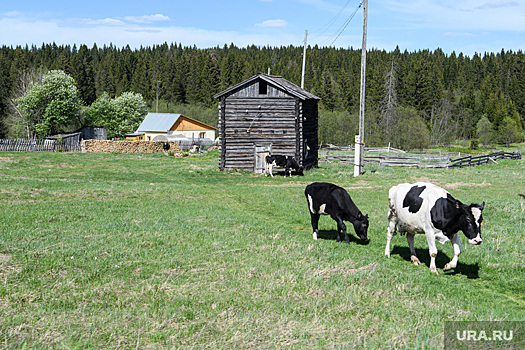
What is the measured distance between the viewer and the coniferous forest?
101m

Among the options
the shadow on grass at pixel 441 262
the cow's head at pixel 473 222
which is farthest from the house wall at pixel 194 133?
the cow's head at pixel 473 222

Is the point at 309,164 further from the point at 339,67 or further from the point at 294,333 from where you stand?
the point at 339,67

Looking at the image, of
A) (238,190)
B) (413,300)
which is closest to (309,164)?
(238,190)

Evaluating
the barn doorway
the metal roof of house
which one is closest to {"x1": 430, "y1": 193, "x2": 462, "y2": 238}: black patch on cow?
the barn doorway

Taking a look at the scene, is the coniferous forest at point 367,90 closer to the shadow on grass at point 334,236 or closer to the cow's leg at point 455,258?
the shadow on grass at point 334,236

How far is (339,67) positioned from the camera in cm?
17400

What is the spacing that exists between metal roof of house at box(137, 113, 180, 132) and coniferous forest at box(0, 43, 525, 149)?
1875 centimetres

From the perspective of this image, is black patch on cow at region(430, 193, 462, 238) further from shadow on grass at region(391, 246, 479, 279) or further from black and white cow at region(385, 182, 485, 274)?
shadow on grass at region(391, 246, 479, 279)

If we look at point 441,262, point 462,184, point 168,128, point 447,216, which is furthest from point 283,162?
point 168,128

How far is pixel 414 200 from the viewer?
10625mm

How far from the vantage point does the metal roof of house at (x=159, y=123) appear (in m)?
81.2

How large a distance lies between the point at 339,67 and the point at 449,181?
494 ft

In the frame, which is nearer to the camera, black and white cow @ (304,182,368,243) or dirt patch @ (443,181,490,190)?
black and white cow @ (304,182,368,243)

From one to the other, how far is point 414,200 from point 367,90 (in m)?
117
